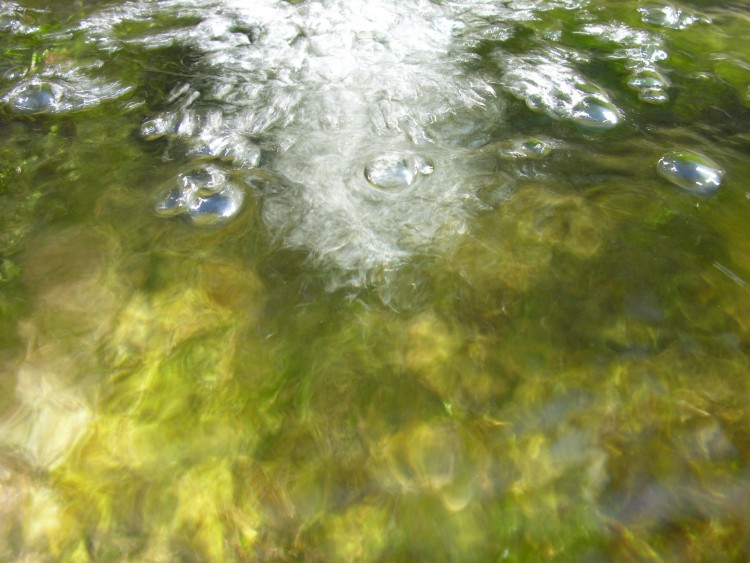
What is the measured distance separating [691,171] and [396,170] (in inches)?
33.8

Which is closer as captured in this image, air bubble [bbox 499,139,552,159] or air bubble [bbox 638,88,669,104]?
air bubble [bbox 499,139,552,159]

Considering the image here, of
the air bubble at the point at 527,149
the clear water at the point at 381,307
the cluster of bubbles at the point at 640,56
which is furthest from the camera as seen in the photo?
the cluster of bubbles at the point at 640,56

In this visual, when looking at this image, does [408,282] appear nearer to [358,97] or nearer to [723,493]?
[723,493]

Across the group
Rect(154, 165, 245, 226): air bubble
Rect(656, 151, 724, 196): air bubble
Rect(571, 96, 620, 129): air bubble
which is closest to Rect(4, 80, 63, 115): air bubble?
Rect(154, 165, 245, 226): air bubble

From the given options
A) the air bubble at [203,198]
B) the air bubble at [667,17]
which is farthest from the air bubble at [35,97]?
the air bubble at [667,17]

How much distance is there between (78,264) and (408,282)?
86 centimetres

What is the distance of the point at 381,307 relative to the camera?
1.33 meters

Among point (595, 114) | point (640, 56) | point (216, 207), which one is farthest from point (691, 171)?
point (216, 207)

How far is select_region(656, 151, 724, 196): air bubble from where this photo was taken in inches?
61.9

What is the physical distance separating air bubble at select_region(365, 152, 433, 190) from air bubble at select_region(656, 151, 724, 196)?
697mm

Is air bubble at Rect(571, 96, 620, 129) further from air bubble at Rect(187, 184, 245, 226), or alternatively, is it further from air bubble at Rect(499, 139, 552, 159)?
air bubble at Rect(187, 184, 245, 226)

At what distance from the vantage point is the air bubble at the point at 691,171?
1573mm

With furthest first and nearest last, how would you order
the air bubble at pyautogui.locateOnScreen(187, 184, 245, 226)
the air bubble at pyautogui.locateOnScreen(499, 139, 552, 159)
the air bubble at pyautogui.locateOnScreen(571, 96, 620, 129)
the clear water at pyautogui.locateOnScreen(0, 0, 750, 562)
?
1. the air bubble at pyautogui.locateOnScreen(571, 96, 620, 129)
2. the air bubble at pyautogui.locateOnScreen(499, 139, 552, 159)
3. the air bubble at pyautogui.locateOnScreen(187, 184, 245, 226)
4. the clear water at pyautogui.locateOnScreen(0, 0, 750, 562)

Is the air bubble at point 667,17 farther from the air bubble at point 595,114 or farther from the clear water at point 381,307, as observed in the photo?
the air bubble at point 595,114
